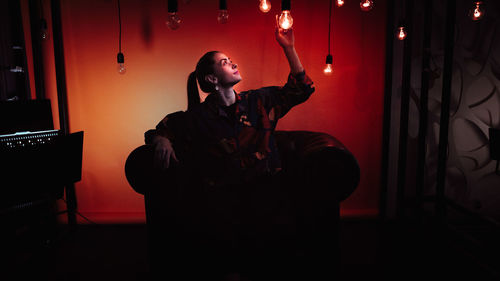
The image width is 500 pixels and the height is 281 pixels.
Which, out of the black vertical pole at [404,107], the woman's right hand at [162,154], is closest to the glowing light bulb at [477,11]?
the black vertical pole at [404,107]

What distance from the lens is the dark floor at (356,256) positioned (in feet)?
5.77

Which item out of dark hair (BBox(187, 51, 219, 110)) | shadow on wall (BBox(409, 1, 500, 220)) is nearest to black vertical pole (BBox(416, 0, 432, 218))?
shadow on wall (BBox(409, 1, 500, 220))

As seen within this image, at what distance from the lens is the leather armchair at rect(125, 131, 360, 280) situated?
1.50m

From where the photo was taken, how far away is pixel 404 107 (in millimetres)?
2236

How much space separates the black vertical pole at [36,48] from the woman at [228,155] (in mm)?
1346

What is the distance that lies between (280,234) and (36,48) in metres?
2.46

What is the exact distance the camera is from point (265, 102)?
1898 millimetres

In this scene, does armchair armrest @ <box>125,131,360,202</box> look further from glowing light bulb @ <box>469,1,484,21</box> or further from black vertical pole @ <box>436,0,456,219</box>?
glowing light bulb @ <box>469,1,484,21</box>

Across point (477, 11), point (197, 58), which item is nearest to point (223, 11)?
point (197, 58)

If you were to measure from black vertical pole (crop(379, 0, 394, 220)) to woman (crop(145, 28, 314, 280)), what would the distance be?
107 centimetres

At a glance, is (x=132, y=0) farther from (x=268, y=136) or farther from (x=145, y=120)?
(x=268, y=136)

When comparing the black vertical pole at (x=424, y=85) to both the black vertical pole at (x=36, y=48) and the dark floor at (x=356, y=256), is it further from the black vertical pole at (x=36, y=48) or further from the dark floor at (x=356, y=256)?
the black vertical pole at (x=36, y=48)

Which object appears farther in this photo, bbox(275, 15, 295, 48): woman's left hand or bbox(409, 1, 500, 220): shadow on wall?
bbox(409, 1, 500, 220): shadow on wall

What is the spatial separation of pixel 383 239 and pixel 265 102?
1.36 m
